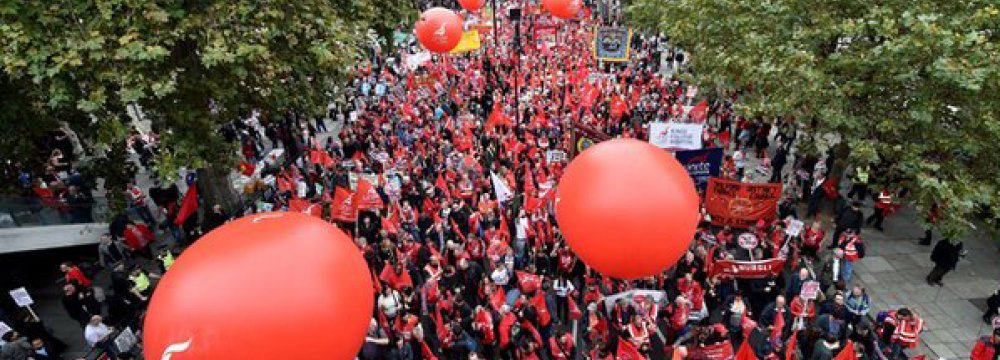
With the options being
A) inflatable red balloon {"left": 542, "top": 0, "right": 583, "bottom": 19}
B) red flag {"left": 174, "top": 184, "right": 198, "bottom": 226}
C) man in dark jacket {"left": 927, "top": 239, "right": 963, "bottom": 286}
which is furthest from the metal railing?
man in dark jacket {"left": 927, "top": 239, "right": 963, "bottom": 286}

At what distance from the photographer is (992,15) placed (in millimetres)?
11648

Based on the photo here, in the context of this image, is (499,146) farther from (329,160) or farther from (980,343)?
(980,343)

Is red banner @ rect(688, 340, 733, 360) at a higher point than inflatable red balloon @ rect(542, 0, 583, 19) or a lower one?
lower

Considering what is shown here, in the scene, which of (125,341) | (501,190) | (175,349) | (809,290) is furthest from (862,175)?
(125,341)

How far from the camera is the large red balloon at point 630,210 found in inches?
294

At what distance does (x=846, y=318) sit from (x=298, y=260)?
31.3ft

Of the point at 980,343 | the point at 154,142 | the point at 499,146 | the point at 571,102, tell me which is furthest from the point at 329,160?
the point at 980,343

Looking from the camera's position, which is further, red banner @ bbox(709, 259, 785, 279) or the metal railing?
the metal railing

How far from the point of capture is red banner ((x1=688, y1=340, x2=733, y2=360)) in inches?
389

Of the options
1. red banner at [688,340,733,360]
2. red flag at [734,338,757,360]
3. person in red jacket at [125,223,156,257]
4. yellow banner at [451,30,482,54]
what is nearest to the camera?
red flag at [734,338,757,360]

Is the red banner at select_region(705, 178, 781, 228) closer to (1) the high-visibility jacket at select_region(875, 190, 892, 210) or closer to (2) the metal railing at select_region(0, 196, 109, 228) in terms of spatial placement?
(1) the high-visibility jacket at select_region(875, 190, 892, 210)

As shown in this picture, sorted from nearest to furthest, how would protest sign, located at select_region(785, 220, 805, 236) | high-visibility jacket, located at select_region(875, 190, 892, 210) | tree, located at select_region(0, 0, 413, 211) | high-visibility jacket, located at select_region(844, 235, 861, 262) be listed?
tree, located at select_region(0, 0, 413, 211), high-visibility jacket, located at select_region(844, 235, 861, 262), protest sign, located at select_region(785, 220, 805, 236), high-visibility jacket, located at select_region(875, 190, 892, 210)

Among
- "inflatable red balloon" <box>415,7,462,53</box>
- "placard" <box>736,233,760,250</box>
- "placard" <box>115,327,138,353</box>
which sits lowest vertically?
"placard" <box>115,327,138,353</box>

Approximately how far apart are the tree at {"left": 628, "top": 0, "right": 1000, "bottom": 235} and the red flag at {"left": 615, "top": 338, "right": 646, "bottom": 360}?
249 inches
